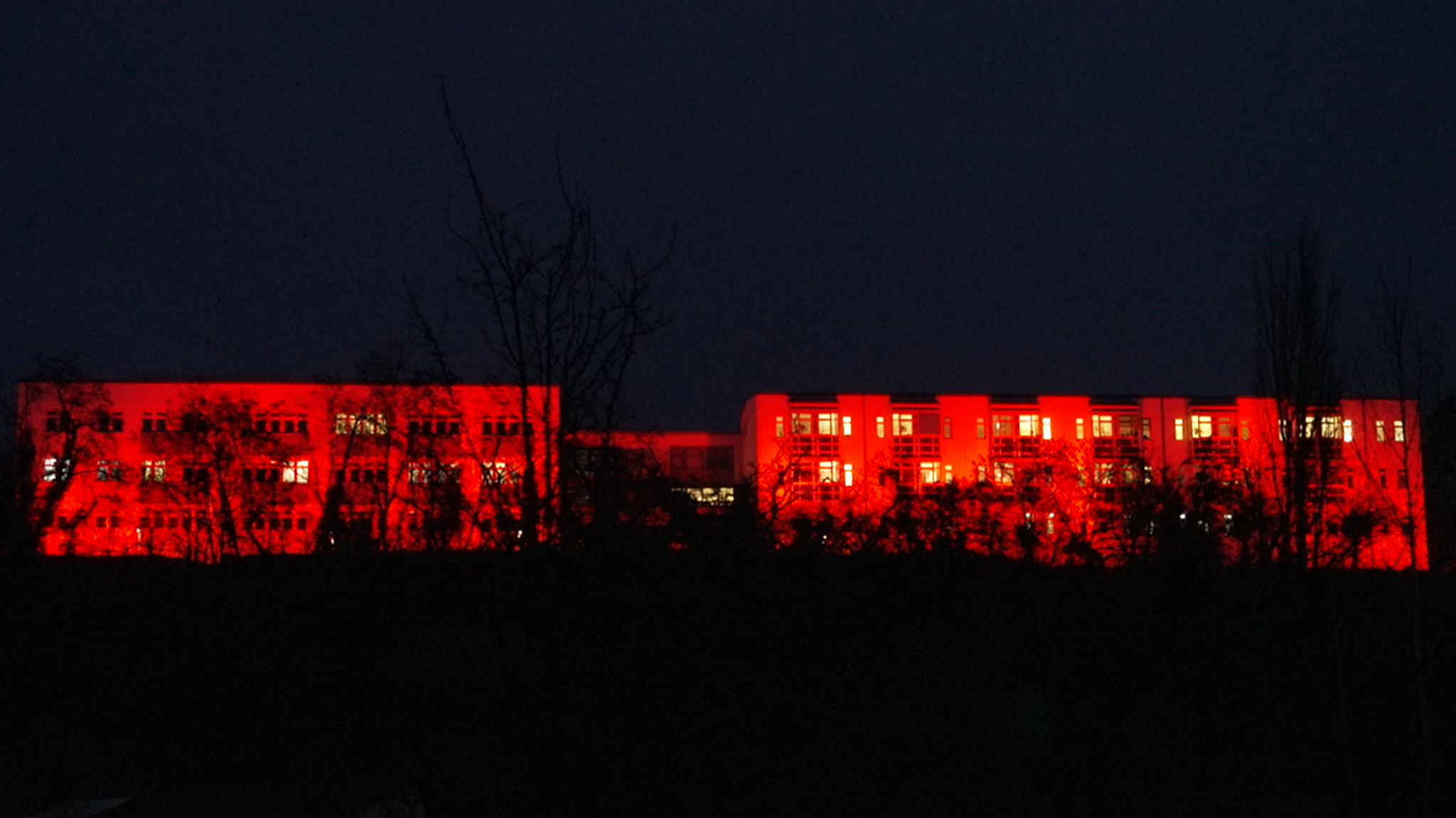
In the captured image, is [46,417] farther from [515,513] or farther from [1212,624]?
[515,513]

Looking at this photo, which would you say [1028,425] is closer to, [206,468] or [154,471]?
[206,468]

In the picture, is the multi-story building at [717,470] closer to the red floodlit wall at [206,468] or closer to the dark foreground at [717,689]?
the red floodlit wall at [206,468]

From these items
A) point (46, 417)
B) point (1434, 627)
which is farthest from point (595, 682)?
point (46, 417)

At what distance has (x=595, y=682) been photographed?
13.5 feet

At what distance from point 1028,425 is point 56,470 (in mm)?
35003

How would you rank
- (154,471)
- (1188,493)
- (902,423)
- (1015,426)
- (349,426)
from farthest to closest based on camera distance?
(1015,426) < (902,423) < (154,471) < (349,426) < (1188,493)

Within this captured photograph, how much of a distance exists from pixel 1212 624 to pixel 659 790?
9710 millimetres

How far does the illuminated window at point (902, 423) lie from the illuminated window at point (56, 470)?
30013 mm

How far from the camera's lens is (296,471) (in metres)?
33.4

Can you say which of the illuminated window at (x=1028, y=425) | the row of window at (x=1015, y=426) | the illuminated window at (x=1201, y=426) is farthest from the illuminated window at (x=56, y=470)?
the illuminated window at (x=1201, y=426)

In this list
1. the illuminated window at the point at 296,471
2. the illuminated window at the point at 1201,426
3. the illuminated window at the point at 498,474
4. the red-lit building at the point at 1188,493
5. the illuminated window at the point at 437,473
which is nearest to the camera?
the illuminated window at the point at 498,474

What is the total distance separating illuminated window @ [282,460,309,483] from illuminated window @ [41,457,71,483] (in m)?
5.54

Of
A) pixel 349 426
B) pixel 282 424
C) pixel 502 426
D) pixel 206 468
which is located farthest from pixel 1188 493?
pixel 282 424

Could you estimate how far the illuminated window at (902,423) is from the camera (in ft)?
162
